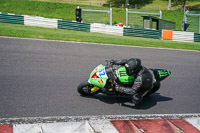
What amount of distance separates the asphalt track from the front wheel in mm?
172

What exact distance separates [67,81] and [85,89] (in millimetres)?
1263

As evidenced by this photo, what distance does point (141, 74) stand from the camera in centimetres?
657

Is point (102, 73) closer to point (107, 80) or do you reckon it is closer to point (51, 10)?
point (107, 80)

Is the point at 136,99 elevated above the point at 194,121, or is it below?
above

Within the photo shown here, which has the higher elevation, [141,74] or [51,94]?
[141,74]

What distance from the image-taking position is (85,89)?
23.2 feet

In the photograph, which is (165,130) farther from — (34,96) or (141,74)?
(34,96)

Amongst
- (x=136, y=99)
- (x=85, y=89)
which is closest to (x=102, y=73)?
(x=85, y=89)

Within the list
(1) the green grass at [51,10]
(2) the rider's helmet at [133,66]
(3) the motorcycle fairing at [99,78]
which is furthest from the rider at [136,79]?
(1) the green grass at [51,10]

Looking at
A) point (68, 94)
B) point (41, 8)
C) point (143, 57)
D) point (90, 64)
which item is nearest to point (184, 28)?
point (143, 57)

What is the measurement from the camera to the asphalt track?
20.9ft

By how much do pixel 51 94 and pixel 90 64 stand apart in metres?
3.47

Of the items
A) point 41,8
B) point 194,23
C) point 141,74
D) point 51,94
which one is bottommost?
point 51,94

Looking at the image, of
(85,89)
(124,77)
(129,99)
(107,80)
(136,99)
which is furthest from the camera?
(129,99)
